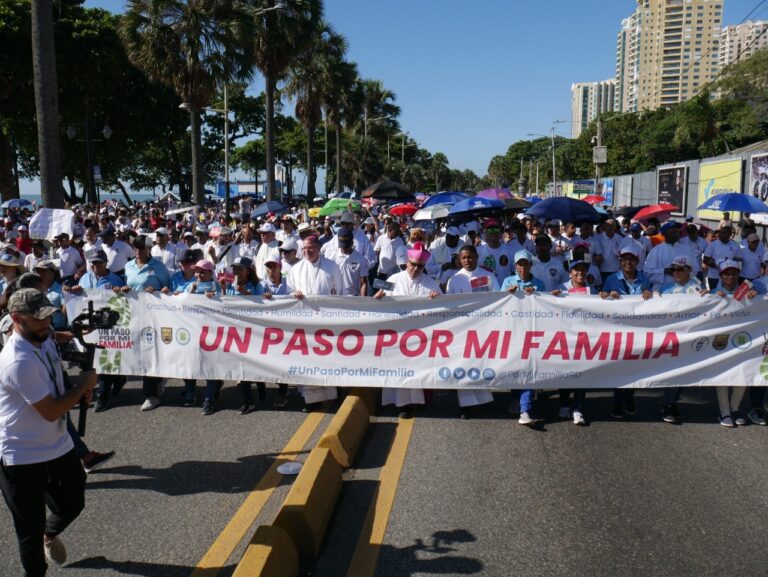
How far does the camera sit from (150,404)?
727 centimetres

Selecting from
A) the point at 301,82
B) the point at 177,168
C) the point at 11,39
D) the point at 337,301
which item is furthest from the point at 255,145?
the point at 337,301

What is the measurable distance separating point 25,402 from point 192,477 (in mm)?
1948

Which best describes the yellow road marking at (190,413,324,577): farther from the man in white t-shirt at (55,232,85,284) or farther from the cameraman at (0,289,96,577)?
the man in white t-shirt at (55,232,85,284)

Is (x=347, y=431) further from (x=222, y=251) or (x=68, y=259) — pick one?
(x=68, y=259)

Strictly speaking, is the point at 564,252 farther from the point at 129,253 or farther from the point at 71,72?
the point at 71,72

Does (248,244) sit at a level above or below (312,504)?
above

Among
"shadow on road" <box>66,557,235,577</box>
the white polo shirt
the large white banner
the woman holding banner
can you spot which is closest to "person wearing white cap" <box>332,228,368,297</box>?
the woman holding banner

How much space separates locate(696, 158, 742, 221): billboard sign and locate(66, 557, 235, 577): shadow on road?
26.1 meters

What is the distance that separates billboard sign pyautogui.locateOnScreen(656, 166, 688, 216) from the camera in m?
34.5

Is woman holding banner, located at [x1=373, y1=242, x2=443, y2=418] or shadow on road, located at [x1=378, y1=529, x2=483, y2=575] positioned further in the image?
woman holding banner, located at [x1=373, y1=242, x2=443, y2=418]

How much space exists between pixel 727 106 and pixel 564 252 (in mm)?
39099

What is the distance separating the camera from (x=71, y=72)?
3469cm

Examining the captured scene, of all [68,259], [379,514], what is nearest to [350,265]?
[68,259]

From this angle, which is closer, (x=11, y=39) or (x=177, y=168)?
(x=11, y=39)
